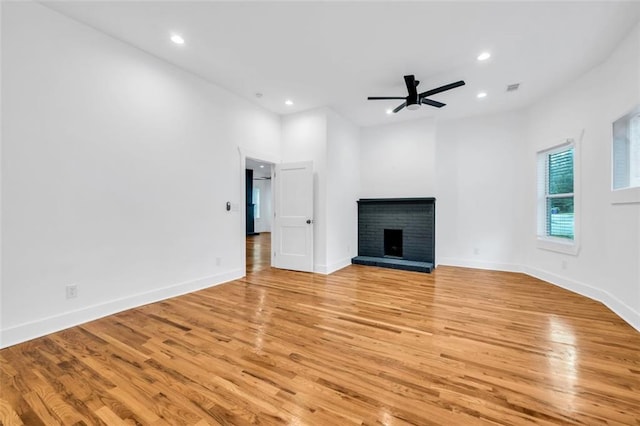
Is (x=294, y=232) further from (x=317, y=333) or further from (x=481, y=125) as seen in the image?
(x=481, y=125)

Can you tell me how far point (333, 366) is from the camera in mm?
1950

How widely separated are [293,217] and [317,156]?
1.22m

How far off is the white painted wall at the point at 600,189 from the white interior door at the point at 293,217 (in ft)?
13.0

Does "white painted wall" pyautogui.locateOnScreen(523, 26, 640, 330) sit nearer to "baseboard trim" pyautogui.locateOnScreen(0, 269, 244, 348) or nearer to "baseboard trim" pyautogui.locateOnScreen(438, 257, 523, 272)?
"baseboard trim" pyautogui.locateOnScreen(438, 257, 523, 272)

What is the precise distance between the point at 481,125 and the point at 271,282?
501 centimetres

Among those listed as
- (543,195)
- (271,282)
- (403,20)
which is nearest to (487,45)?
(403,20)

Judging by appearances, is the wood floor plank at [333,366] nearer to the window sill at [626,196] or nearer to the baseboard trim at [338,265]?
the window sill at [626,196]

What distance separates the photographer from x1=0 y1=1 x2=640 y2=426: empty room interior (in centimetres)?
173

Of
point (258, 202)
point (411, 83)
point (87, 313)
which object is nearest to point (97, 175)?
point (87, 313)

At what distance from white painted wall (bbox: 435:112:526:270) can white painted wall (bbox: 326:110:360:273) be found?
1.74 m

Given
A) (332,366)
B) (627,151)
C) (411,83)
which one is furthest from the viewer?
(411,83)

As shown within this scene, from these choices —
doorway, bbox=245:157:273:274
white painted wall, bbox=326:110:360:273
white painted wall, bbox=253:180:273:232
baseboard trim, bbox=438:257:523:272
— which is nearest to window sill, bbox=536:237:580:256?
baseboard trim, bbox=438:257:523:272

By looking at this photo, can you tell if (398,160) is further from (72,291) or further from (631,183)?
(72,291)

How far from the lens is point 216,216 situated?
4066 mm
